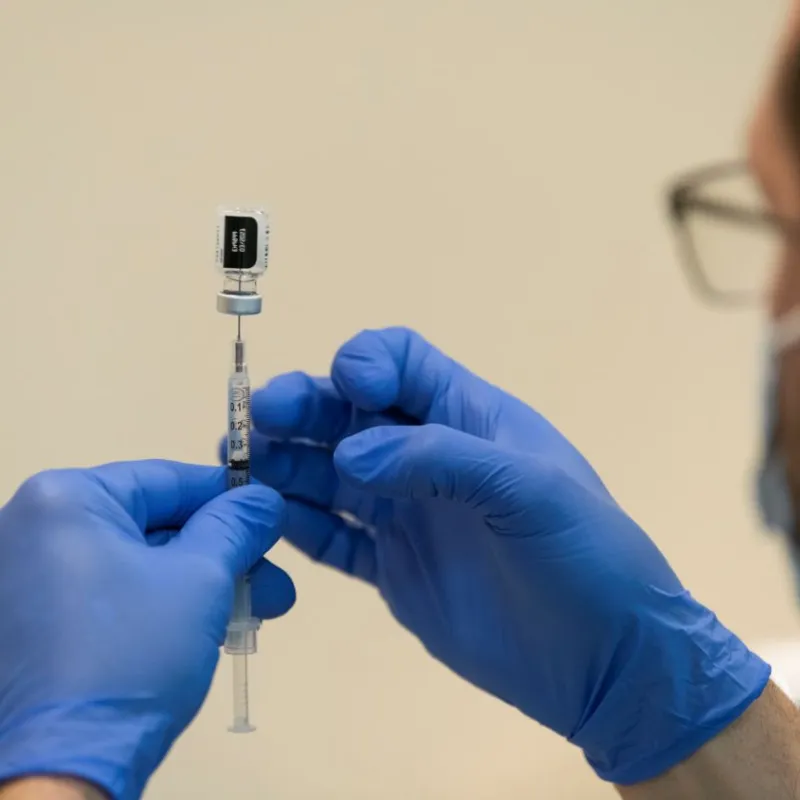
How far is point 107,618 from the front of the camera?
0.70 m

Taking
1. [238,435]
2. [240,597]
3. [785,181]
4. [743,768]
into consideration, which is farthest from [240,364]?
[743,768]

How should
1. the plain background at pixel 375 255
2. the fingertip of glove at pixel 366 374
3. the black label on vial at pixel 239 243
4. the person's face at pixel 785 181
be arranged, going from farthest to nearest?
the plain background at pixel 375 255 < the fingertip of glove at pixel 366 374 < the black label on vial at pixel 239 243 < the person's face at pixel 785 181

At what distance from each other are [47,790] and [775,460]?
1.89ft

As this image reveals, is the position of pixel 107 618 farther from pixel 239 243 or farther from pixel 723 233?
pixel 723 233

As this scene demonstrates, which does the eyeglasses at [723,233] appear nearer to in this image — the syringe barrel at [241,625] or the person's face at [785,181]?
the person's face at [785,181]

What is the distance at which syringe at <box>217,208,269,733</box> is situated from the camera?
2.64 feet

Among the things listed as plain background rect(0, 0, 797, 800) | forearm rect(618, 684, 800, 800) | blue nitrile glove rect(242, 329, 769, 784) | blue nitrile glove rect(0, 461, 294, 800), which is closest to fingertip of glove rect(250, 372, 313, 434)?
blue nitrile glove rect(242, 329, 769, 784)

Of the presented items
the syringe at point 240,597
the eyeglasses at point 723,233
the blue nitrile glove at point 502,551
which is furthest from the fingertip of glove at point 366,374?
the eyeglasses at point 723,233

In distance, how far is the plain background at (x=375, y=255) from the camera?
1.11m

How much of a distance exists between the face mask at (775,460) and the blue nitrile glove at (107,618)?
44cm

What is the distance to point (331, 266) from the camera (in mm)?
1175

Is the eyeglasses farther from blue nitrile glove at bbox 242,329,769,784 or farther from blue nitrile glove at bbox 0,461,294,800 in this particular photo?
blue nitrile glove at bbox 0,461,294,800

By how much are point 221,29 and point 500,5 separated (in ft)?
1.24

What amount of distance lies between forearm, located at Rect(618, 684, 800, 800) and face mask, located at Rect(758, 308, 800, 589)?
0.92ft
